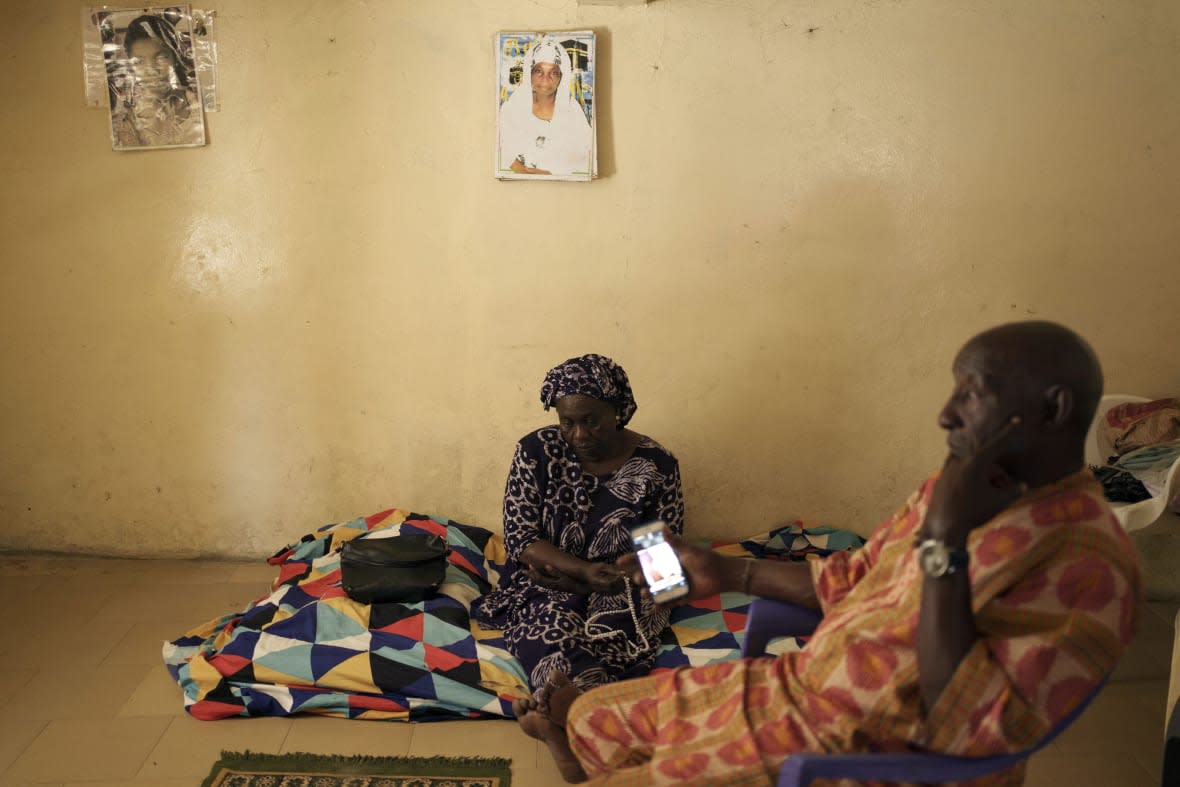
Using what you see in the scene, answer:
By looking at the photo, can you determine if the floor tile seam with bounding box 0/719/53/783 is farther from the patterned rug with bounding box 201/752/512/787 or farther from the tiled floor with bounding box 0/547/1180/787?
the patterned rug with bounding box 201/752/512/787

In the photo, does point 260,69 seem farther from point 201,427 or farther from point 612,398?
point 612,398

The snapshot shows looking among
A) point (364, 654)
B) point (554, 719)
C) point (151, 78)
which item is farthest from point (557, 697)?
point (151, 78)

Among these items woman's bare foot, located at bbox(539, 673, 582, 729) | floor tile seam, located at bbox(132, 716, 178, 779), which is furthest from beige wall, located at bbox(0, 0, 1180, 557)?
woman's bare foot, located at bbox(539, 673, 582, 729)

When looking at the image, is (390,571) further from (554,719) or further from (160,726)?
(554,719)

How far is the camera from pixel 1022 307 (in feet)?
12.8

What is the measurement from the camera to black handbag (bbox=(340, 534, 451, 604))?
3.40 m

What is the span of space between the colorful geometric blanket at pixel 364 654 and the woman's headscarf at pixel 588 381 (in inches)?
35.0

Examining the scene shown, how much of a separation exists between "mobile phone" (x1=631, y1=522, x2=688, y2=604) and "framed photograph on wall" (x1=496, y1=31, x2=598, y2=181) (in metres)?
2.05

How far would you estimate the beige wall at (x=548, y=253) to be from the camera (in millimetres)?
3746

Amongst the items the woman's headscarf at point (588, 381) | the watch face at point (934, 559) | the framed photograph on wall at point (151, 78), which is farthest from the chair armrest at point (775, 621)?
the framed photograph on wall at point (151, 78)

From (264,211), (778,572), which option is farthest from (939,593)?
(264,211)

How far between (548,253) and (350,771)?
215 cm

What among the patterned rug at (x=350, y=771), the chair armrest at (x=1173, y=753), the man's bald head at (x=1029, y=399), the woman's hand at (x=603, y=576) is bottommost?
the patterned rug at (x=350, y=771)

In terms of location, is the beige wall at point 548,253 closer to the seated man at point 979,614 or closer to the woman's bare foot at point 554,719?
the woman's bare foot at point 554,719
